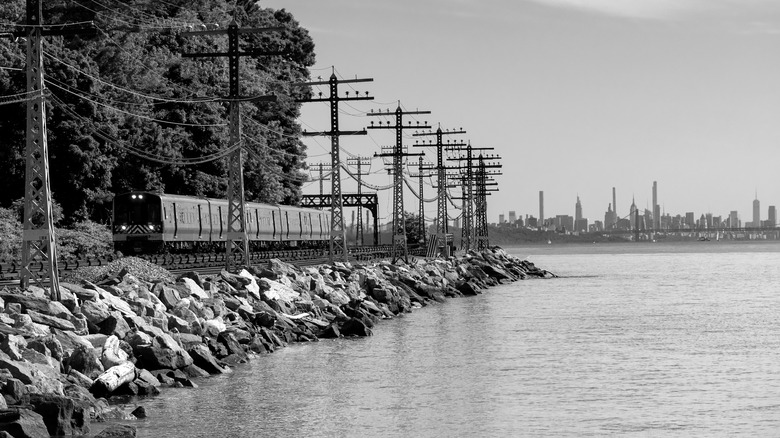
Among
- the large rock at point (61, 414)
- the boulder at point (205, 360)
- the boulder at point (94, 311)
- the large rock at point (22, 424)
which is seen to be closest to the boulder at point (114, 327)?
the boulder at point (94, 311)

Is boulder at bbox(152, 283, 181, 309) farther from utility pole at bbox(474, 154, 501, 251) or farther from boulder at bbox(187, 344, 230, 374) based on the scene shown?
utility pole at bbox(474, 154, 501, 251)

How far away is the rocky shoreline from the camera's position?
73.0ft

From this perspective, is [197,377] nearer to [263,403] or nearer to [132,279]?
[263,403]

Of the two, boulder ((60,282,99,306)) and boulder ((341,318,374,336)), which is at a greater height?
boulder ((60,282,99,306))

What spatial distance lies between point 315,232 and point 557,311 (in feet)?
129

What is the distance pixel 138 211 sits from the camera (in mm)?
60562

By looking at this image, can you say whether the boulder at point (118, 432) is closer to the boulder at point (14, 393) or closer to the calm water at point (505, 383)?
the calm water at point (505, 383)

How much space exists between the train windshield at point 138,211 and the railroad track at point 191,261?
2.39 metres

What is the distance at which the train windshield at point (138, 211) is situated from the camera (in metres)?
60.5

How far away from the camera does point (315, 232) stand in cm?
9438

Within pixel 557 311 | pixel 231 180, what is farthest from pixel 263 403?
pixel 557 311

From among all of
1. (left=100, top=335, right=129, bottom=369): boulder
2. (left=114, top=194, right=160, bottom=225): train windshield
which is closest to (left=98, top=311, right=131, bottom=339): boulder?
(left=100, top=335, right=129, bottom=369): boulder

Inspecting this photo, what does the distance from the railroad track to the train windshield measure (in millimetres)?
2391

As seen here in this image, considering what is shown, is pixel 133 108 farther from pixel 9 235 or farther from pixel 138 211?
pixel 9 235
